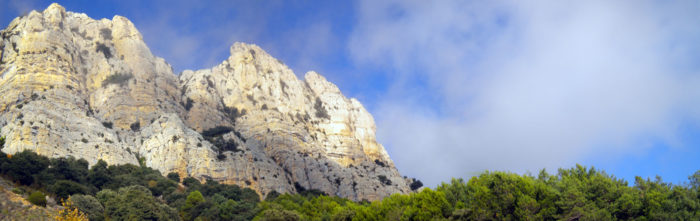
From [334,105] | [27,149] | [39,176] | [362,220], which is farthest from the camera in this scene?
[334,105]

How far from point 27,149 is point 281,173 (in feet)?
128

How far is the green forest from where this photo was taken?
128 ft

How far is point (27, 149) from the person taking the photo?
205ft

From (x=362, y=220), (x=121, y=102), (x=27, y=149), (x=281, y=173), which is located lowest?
(x=362, y=220)

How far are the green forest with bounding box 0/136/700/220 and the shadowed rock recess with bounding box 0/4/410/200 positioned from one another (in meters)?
9.15

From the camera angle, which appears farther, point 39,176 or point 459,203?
point 39,176

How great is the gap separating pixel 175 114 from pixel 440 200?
62.2 metres

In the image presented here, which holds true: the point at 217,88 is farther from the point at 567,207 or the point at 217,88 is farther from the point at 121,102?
the point at 567,207

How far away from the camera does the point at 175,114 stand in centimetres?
9100

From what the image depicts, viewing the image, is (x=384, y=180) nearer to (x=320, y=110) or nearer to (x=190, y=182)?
(x=320, y=110)

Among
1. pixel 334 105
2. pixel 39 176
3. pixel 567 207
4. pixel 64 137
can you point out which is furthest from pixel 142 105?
Answer: pixel 567 207

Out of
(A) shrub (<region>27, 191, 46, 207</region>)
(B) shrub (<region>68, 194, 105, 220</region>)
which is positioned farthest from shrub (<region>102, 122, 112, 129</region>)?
(A) shrub (<region>27, 191, 46, 207</region>)

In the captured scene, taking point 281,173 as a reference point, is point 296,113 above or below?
above

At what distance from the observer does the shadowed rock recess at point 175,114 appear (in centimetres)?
7531
